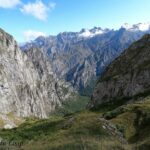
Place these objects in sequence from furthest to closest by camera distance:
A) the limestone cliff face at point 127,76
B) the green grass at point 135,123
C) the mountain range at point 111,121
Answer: the limestone cliff face at point 127,76, the green grass at point 135,123, the mountain range at point 111,121

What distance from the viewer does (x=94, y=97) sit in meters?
162

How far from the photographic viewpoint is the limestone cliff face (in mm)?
134750

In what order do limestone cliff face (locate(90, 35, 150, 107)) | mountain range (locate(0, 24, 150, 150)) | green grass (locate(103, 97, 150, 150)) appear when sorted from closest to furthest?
mountain range (locate(0, 24, 150, 150)), green grass (locate(103, 97, 150, 150)), limestone cliff face (locate(90, 35, 150, 107))

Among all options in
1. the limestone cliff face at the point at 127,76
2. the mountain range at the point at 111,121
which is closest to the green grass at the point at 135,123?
the mountain range at the point at 111,121

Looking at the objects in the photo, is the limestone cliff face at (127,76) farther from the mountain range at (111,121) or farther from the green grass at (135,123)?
the green grass at (135,123)

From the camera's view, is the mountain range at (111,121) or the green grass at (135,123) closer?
the mountain range at (111,121)

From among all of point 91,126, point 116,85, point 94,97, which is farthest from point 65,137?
point 94,97

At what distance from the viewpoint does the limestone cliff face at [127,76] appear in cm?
13475

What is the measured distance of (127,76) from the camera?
144 meters

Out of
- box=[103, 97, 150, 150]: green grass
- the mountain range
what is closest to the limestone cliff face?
the mountain range

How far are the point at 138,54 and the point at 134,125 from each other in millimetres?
94239

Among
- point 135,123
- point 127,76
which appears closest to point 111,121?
point 135,123

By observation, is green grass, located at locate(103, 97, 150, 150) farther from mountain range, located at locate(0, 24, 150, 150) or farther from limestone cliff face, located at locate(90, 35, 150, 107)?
limestone cliff face, located at locate(90, 35, 150, 107)

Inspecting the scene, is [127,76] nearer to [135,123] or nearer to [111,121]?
[111,121]
